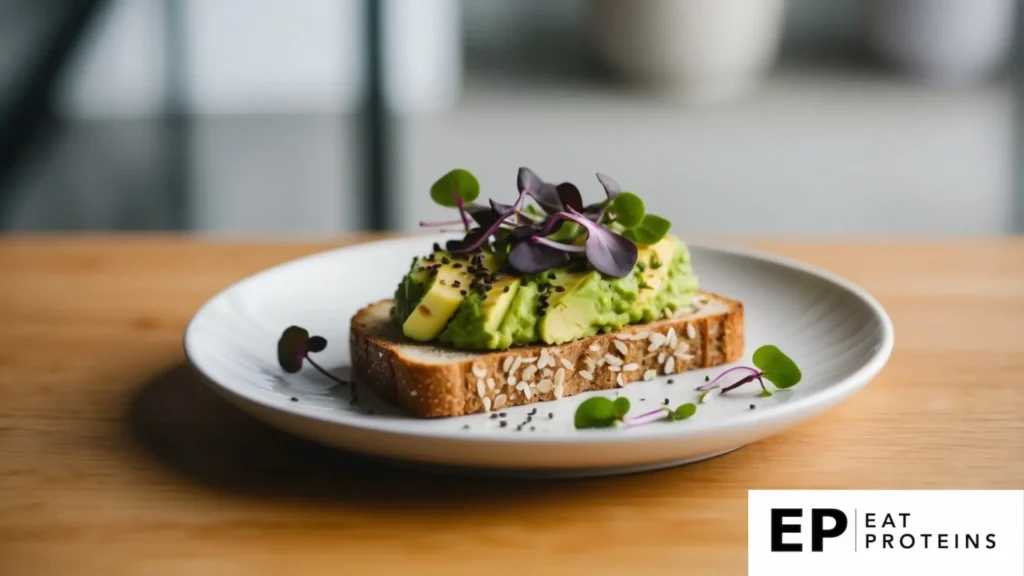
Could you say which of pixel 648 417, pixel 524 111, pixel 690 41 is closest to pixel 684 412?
pixel 648 417

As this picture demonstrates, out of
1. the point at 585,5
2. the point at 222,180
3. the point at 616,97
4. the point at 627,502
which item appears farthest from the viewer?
the point at 222,180

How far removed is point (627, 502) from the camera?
3.59 feet

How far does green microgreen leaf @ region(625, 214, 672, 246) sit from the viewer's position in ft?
4.53

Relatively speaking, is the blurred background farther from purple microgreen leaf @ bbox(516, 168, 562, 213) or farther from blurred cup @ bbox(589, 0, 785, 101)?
purple microgreen leaf @ bbox(516, 168, 562, 213)

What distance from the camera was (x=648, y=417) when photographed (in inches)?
48.4

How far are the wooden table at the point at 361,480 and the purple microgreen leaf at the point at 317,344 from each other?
122 mm

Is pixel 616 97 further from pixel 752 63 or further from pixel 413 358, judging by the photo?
pixel 413 358

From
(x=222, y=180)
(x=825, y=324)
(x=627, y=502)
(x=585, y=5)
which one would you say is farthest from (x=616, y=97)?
(x=627, y=502)

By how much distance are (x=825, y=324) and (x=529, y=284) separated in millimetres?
419

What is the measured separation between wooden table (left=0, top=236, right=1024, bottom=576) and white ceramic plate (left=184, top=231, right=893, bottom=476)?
0.14 feet

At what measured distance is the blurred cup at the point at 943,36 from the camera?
11.7ft

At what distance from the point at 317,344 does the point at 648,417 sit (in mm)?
404

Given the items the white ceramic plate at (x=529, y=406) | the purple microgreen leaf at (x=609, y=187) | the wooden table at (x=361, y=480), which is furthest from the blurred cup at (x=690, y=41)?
the purple microgreen leaf at (x=609, y=187)

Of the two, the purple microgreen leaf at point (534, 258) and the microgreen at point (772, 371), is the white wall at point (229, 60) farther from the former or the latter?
the microgreen at point (772, 371)
